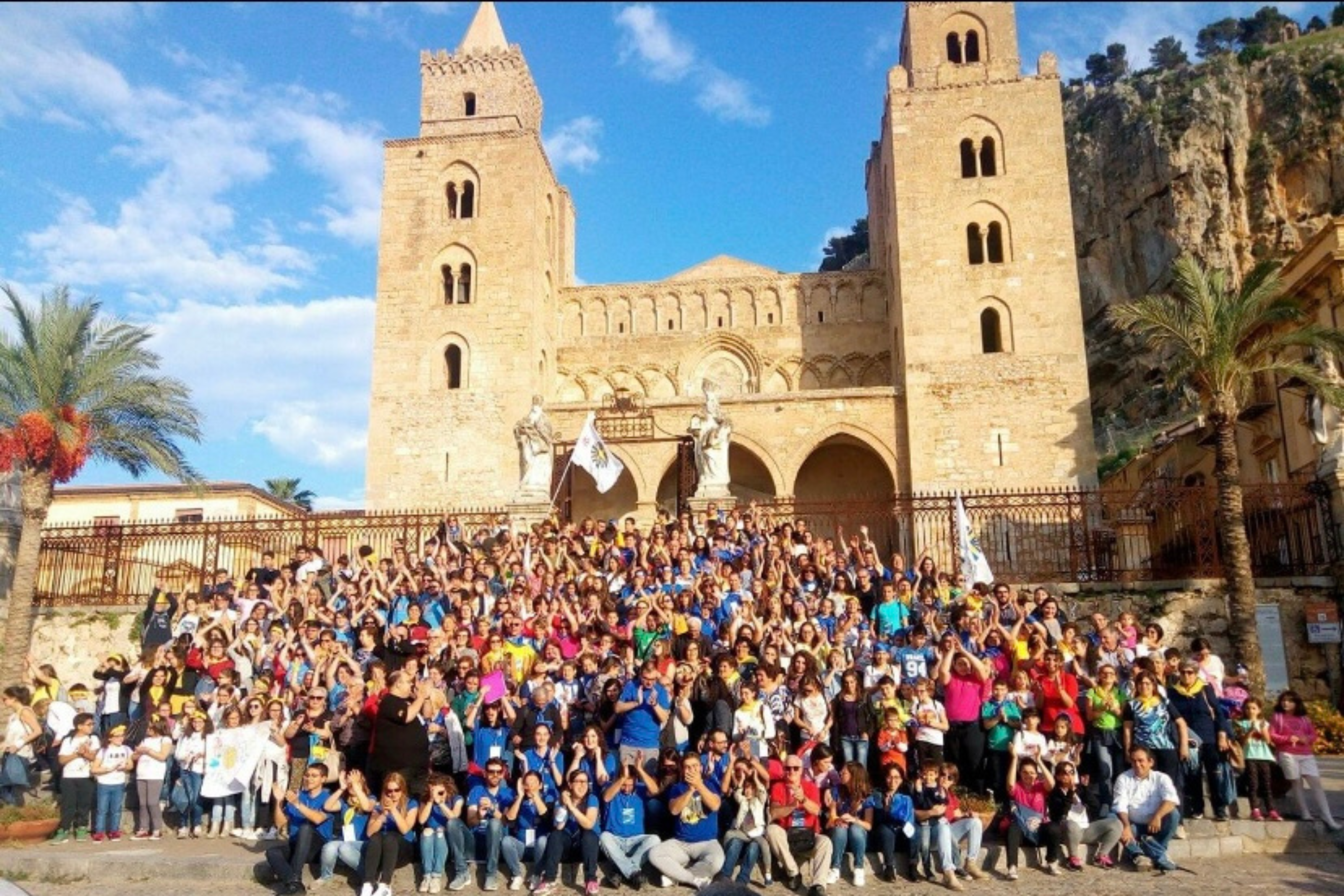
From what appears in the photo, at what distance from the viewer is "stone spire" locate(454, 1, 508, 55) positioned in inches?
1305

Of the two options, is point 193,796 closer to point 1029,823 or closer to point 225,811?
point 225,811

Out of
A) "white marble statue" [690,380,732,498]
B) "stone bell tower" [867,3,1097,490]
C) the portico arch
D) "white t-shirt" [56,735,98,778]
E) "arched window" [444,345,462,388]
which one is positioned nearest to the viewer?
"white t-shirt" [56,735,98,778]

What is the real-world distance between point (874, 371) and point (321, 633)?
22741 millimetres

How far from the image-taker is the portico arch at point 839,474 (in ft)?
91.8

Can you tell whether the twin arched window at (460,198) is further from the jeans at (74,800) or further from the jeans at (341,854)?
the jeans at (341,854)

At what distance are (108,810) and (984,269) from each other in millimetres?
23156

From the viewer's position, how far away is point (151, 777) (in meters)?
9.35

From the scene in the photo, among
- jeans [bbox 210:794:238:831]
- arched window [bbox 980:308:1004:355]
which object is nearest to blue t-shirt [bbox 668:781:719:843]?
jeans [bbox 210:794:238:831]

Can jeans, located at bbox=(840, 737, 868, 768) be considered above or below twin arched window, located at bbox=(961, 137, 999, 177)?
below

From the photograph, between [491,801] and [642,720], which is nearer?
[491,801]

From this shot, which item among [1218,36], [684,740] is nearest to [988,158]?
[684,740]

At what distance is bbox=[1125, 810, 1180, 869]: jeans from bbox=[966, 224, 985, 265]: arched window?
2148 centimetres

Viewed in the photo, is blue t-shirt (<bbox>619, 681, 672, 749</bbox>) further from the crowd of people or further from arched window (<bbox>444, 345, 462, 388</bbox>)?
arched window (<bbox>444, 345, 462, 388</bbox>)

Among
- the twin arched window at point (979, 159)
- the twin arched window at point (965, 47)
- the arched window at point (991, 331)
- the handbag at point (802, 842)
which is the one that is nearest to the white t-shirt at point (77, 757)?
the handbag at point (802, 842)
